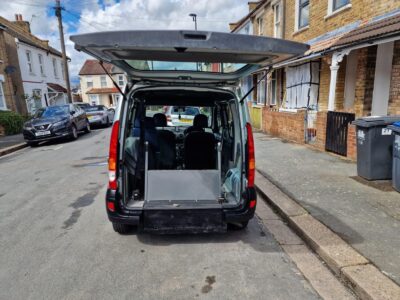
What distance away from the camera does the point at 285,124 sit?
404 inches

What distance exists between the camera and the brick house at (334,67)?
6.95 metres

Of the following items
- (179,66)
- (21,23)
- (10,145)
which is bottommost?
(10,145)

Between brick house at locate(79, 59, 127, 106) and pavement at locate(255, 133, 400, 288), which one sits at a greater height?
brick house at locate(79, 59, 127, 106)

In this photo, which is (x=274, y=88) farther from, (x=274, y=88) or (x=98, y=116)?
(x=98, y=116)

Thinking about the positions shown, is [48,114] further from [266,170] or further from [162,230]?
[162,230]

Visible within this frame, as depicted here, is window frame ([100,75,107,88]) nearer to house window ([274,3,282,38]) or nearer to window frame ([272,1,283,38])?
→ window frame ([272,1,283,38])

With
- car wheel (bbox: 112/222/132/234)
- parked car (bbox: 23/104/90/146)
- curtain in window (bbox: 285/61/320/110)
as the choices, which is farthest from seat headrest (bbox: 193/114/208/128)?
parked car (bbox: 23/104/90/146)

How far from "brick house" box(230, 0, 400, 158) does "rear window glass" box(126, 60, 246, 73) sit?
119 inches

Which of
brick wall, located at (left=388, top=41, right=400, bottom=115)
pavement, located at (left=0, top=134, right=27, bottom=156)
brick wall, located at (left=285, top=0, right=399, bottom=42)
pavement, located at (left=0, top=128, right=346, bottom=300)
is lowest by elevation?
pavement, located at (left=0, top=128, right=346, bottom=300)

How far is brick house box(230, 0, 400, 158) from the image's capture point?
6953 millimetres

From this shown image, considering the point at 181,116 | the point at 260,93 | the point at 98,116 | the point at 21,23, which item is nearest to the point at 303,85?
the point at 181,116

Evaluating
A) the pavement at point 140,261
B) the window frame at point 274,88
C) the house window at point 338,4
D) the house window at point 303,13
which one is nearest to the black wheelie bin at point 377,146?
the pavement at point 140,261

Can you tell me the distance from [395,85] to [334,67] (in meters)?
1.49

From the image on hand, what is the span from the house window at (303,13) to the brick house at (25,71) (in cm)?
1634
